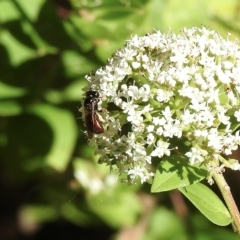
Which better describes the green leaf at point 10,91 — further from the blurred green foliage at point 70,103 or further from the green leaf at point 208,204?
the green leaf at point 208,204

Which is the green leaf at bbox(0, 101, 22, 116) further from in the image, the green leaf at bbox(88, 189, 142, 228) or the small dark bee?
the small dark bee

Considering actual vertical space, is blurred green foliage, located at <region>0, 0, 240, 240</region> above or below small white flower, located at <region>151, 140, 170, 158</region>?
above

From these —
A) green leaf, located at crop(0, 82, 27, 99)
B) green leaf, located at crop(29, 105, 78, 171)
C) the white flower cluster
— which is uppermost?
green leaf, located at crop(0, 82, 27, 99)

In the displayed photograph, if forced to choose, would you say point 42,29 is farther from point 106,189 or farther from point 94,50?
point 106,189

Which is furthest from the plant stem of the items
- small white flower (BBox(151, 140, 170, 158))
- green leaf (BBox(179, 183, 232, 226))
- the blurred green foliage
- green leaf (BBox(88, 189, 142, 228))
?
green leaf (BBox(88, 189, 142, 228))

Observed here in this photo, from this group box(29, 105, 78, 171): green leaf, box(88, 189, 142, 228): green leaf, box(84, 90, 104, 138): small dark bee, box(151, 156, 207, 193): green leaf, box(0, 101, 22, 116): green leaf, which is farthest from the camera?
box(88, 189, 142, 228): green leaf

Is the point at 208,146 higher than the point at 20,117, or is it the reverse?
the point at 20,117

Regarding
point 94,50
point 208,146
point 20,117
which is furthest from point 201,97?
point 20,117
